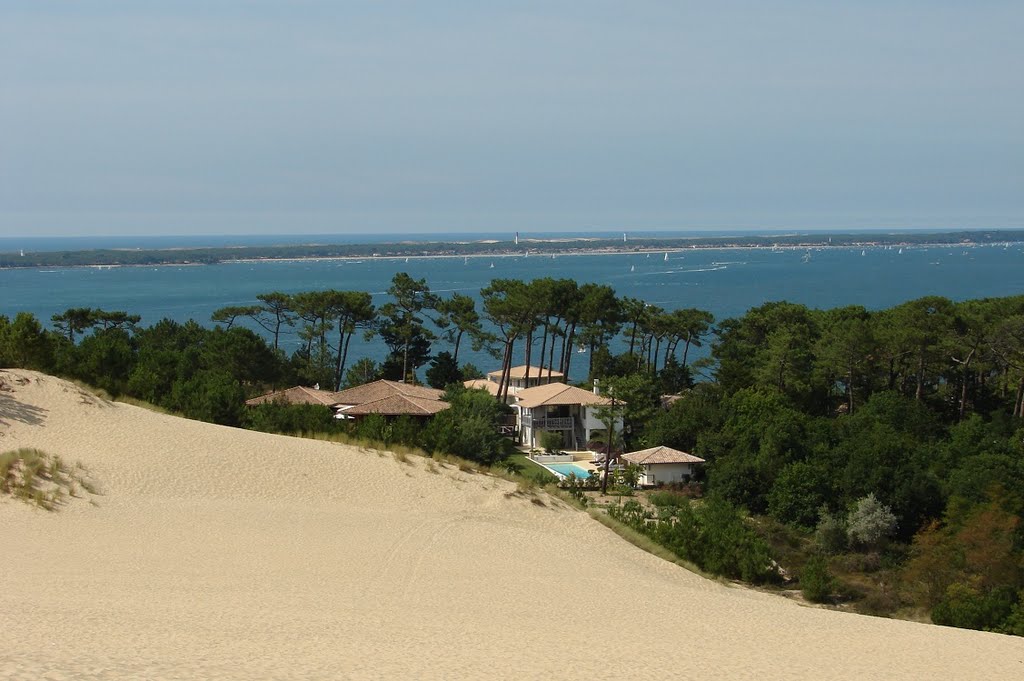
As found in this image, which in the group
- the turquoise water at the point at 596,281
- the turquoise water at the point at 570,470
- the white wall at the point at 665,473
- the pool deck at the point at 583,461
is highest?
→ the white wall at the point at 665,473

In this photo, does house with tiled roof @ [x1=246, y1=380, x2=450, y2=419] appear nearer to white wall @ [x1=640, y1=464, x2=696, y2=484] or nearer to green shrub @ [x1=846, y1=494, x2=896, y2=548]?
white wall @ [x1=640, y1=464, x2=696, y2=484]

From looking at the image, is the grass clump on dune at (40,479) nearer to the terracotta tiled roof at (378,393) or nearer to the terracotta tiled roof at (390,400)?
the terracotta tiled roof at (390,400)

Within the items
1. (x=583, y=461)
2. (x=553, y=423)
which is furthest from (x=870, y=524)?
(x=553, y=423)

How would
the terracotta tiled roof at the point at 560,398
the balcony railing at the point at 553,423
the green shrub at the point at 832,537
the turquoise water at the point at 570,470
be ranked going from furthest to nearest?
the balcony railing at the point at 553,423 → the terracotta tiled roof at the point at 560,398 → the turquoise water at the point at 570,470 → the green shrub at the point at 832,537

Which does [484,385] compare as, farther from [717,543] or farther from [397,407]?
[717,543]

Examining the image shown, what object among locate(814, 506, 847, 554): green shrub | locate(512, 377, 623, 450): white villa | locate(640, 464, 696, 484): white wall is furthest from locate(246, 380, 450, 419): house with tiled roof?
locate(814, 506, 847, 554): green shrub

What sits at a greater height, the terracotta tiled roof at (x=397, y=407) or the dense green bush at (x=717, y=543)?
the terracotta tiled roof at (x=397, y=407)

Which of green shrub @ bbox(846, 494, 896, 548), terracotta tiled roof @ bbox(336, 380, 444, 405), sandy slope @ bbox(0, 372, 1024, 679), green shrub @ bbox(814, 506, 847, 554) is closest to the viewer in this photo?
sandy slope @ bbox(0, 372, 1024, 679)

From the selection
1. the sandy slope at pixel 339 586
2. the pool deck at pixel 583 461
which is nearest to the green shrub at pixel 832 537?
the sandy slope at pixel 339 586
